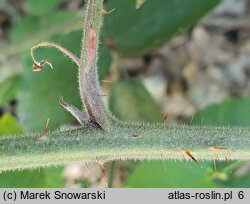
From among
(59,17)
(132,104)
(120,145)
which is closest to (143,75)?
(59,17)

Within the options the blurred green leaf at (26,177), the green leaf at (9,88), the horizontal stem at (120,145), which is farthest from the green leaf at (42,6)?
the horizontal stem at (120,145)

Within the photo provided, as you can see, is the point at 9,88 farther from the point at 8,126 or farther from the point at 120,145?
the point at 120,145

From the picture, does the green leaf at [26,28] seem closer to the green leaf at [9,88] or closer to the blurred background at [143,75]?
the blurred background at [143,75]

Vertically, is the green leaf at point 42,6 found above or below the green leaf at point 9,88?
above

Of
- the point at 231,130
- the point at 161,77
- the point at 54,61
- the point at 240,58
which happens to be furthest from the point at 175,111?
the point at 231,130

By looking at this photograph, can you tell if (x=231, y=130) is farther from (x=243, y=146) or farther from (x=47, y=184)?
(x=47, y=184)

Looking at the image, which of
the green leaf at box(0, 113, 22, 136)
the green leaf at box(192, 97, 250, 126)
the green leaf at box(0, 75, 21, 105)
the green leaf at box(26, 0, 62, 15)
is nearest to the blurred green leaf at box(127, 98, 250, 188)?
the green leaf at box(192, 97, 250, 126)
